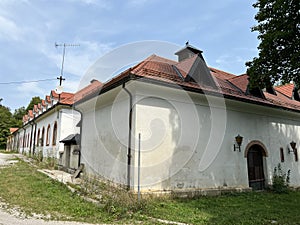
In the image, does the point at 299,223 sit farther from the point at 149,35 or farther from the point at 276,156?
the point at 149,35

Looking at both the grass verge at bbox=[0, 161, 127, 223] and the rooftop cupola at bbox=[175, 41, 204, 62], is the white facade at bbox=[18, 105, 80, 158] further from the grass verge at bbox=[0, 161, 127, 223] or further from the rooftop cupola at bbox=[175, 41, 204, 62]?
the rooftop cupola at bbox=[175, 41, 204, 62]

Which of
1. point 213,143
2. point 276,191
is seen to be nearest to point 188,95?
point 213,143

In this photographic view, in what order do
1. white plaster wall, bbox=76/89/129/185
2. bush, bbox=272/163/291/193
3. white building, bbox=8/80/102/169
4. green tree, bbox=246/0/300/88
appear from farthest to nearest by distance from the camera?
white building, bbox=8/80/102/169
bush, bbox=272/163/291/193
white plaster wall, bbox=76/89/129/185
green tree, bbox=246/0/300/88

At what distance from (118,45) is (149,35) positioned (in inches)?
57.6

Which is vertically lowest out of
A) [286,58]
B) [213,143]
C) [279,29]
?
[213,143]

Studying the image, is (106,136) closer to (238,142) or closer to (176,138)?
(176,138)

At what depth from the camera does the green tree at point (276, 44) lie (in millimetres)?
8055

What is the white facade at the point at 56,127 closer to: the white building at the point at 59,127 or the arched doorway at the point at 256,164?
the white building at the point at 59,127

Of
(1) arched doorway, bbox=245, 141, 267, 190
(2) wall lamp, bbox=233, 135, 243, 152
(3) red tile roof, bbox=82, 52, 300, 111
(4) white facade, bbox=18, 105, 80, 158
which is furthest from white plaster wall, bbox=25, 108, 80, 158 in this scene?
(1) arched doorway, bbox=245, 141, 267, 190

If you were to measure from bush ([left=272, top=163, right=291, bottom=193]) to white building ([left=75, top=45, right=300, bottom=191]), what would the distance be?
1.07 ft

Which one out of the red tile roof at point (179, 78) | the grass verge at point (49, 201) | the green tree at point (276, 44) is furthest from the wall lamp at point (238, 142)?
the grass verge at point (49, 201)

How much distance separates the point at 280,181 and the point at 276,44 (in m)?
6.41

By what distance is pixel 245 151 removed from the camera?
1057 cm

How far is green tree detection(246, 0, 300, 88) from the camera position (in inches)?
317
